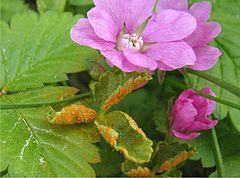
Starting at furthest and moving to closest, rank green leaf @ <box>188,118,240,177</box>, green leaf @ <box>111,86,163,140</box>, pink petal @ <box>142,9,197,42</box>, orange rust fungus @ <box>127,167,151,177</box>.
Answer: green leaf @ <box>111,86,163,140</box>, green leaf @ <box>188,118,240,177</box>, orange rust fungus @ <box>127,167,151,177</box>, pink petal @ <box>142,9,197,42</box>

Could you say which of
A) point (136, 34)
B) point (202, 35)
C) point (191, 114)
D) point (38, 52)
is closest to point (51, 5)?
point (38, 52)

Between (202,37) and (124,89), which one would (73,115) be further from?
(202,37)

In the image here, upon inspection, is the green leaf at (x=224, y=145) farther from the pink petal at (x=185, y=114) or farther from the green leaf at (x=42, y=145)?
the green leaf at (x=42, y=145)

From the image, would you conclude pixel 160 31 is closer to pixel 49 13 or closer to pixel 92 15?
pixel 92 15

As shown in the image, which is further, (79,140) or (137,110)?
(137,110)

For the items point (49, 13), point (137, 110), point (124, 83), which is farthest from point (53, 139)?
point (137, 110)

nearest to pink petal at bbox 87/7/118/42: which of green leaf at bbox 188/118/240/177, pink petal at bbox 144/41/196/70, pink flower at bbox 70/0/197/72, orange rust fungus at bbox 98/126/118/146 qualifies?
pink flower at bbox 70/0/197/72

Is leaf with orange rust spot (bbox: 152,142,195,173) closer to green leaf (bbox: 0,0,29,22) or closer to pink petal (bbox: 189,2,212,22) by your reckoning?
pink petal (bbox: 189,2,212,22)
